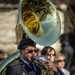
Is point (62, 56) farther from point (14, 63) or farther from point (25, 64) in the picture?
point (14, 63)

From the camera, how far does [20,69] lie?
3646 millimetres

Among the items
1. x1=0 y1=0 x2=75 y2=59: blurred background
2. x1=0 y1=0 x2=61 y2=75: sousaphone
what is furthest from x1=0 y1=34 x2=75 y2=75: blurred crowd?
x1=0 y1=0 x2=75 y2=59: blurred background

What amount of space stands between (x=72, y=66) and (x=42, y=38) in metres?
1.84

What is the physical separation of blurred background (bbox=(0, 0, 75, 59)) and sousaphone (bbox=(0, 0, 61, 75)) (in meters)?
4.13

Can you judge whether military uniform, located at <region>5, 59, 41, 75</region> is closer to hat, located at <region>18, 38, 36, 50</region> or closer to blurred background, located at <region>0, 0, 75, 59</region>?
hat, located at <region>18, 38, 36, 50</region>

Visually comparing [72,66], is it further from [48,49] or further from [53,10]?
[53,10]

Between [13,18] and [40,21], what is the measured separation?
482 cm

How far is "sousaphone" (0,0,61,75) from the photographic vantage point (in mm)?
3888

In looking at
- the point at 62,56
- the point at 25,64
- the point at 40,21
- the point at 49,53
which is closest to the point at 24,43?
the point at 25,64

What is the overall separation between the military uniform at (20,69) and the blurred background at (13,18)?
4723mm

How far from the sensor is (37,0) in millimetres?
4133

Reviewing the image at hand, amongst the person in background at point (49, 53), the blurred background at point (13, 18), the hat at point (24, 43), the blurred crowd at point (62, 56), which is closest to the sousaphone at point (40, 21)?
the hat at point (24, 43)

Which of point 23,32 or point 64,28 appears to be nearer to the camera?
point 23,32

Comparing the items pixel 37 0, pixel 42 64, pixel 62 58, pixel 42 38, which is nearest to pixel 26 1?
pixel 37 0
